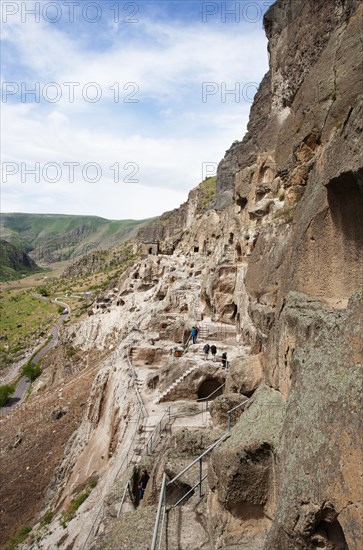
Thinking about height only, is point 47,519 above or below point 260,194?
below

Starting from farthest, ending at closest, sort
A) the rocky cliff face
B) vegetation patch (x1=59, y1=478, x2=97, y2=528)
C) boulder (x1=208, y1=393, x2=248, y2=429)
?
vegetation patch (x1=59, y1=478, x2=97, y2=528) < boulder (x1=208, y1=393, x2=248, y2=429) < the rocky cliff face

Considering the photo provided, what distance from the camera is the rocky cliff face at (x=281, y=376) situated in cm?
512

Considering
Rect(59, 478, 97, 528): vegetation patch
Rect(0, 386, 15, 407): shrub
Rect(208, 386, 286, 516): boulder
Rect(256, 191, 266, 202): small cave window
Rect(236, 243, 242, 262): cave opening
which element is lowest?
Rect(0, 386, 15, 407): shrub

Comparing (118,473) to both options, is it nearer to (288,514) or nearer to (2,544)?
(2,544)

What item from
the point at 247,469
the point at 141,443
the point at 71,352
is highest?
the point at 247,469

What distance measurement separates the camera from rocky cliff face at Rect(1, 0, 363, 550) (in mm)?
5121

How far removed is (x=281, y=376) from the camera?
842 cm

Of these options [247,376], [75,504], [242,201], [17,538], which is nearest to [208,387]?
[247,376]

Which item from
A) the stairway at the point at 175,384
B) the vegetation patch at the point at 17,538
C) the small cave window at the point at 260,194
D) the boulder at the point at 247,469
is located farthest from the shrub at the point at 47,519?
the small cave window at the point at 260,194

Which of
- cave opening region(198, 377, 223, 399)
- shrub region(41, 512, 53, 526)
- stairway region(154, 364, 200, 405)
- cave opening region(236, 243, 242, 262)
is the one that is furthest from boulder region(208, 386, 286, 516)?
cave opening region(236, 243, 242, 262)

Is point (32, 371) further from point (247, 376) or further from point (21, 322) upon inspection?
point (247, 376)

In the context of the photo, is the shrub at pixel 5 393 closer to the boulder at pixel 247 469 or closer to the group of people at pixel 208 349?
the group of people at pixel 208 349

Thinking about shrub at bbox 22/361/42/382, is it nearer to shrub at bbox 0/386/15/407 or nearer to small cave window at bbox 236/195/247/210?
shrub at bbox 0/386/15/407

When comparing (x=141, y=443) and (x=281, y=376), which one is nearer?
(x=281, y=376)
